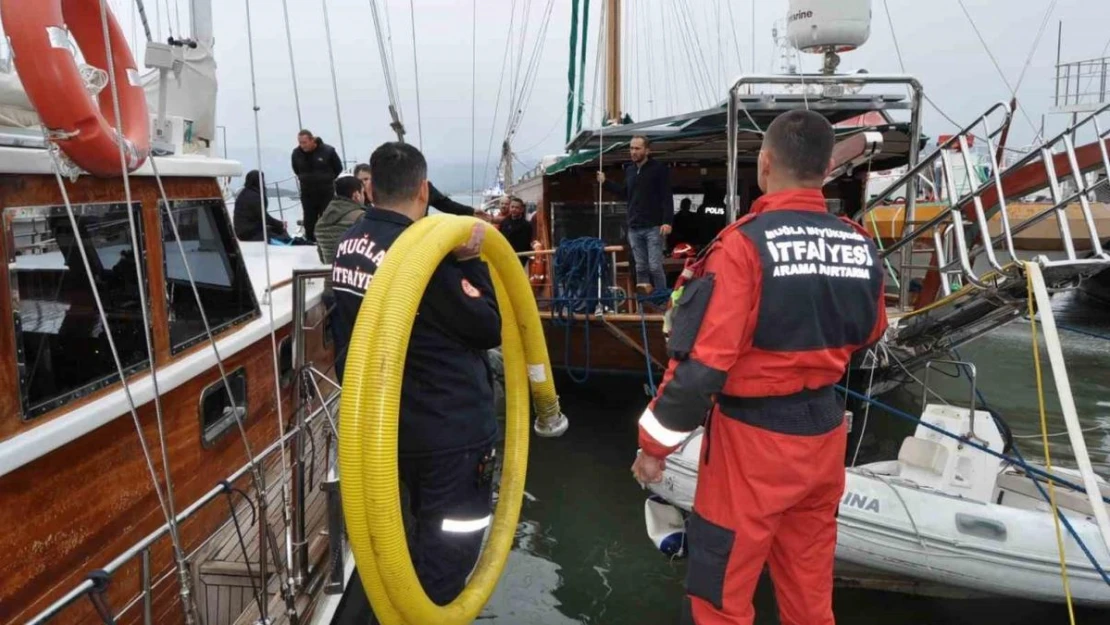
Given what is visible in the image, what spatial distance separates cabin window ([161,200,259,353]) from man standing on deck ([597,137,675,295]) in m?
4.66

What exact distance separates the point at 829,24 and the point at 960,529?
443cm

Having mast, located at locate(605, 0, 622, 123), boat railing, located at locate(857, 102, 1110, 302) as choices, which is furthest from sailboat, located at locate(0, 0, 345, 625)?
mast, located at locate(605, 0, 622, 123)

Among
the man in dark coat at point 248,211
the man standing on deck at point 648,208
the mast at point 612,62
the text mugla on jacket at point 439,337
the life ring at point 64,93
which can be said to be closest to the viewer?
the life ring at point 64,93

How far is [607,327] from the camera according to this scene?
7.86 metres

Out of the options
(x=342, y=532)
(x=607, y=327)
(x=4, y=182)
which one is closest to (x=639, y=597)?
(x=342, y=532)

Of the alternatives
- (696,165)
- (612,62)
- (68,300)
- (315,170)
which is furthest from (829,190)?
(68,300)

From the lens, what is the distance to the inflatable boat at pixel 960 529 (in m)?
4.22

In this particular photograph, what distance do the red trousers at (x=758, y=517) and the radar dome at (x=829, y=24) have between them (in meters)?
5.21

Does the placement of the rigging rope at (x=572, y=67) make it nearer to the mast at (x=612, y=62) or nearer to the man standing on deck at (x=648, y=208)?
the mast at (x=612, y=62)

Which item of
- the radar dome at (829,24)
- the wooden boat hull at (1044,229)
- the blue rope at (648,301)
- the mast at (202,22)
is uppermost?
the radar dome at (829,24)

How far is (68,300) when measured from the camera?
8.89 feet

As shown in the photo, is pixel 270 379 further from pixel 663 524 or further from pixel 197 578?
pixel 663 524

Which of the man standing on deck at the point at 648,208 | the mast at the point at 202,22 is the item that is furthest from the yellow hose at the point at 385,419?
the man standing on deck at the point at 648,208

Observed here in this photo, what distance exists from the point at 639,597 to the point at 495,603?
2.96ft
